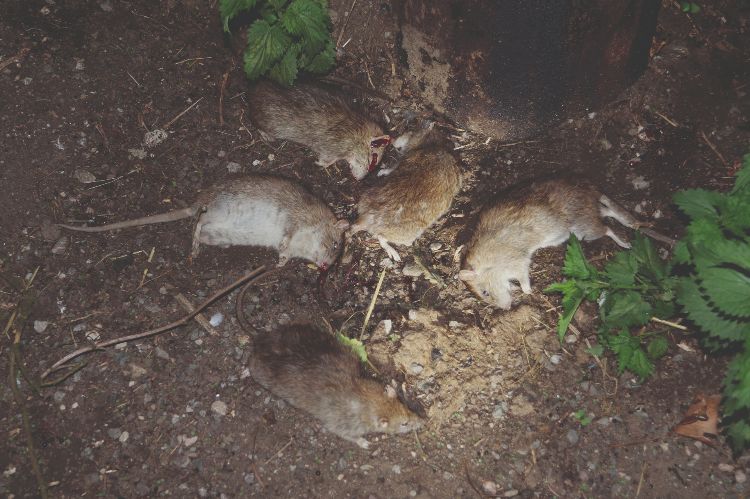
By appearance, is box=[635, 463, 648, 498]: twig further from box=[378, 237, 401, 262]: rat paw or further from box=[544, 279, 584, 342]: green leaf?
box=[378, 237, 401, 262]: rat paw

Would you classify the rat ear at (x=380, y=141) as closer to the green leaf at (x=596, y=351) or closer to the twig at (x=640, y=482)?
the green leaf at (x=596, y=351)

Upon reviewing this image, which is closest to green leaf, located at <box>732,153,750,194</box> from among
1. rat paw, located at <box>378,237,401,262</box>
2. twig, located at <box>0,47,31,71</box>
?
rat paw, located at <box>378,237,401,262</box>

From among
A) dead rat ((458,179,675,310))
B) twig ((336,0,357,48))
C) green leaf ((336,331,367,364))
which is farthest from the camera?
twig ((336,0,357,48))

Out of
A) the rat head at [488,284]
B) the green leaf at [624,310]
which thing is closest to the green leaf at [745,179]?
the green leaf at [624,310]

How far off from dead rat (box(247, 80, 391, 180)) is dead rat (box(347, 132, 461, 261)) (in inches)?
14.3

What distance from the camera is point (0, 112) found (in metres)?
3.98

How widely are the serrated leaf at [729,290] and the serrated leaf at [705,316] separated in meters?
0.17

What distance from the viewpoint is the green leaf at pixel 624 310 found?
2992 millimetres

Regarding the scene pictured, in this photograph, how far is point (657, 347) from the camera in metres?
3.13

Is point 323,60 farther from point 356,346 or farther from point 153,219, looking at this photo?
point 356,346

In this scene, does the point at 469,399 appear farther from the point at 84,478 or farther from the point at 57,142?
the point at 57,142

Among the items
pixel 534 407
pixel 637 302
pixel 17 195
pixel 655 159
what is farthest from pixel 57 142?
pixel 655 159

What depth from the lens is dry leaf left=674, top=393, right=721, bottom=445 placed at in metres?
3.10

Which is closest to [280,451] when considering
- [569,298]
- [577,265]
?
[569,298]
